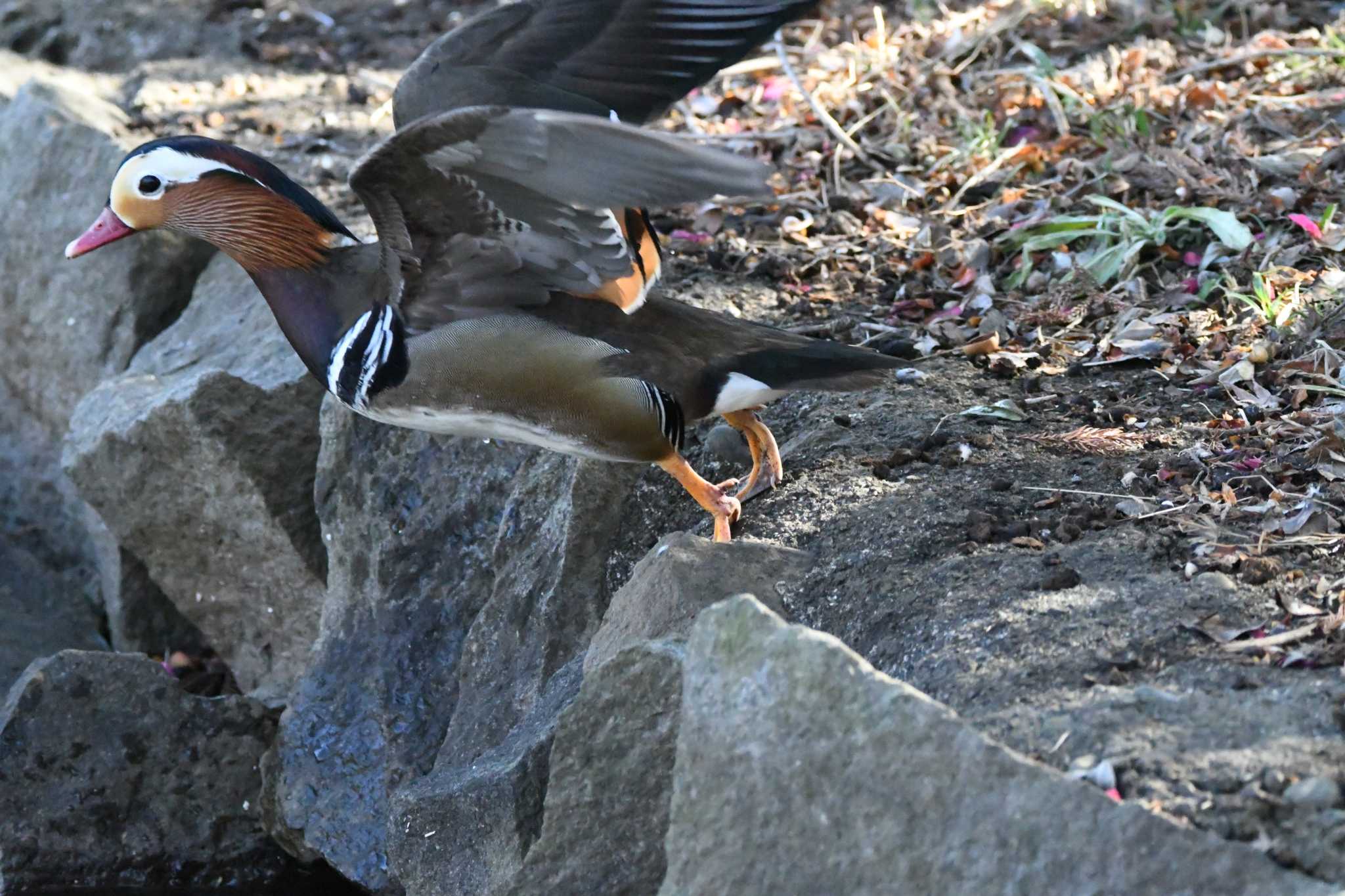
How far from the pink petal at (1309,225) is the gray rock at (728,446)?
1.44 meters

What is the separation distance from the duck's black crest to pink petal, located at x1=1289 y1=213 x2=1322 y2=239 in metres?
2.23

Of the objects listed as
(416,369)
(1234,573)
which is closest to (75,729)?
(416,369)

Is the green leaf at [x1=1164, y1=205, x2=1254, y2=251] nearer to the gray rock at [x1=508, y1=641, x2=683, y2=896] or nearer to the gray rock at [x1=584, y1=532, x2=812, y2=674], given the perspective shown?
the gray rock at [x1=584, y1=532, x2=812, y2=674]

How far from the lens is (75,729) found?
3.79 m

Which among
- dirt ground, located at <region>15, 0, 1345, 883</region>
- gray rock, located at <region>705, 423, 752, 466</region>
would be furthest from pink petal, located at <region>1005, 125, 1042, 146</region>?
gray rock, located at <region>705, 423, 752, 466</region>

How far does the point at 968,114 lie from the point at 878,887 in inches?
126

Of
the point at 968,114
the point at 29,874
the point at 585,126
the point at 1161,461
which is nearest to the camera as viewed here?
the point at 585,126

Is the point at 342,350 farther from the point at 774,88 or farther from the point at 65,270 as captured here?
the point at 774,88

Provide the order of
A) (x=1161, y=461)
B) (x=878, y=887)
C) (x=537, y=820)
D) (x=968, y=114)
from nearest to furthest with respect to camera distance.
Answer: (x=878, y=887) → (x=537, y=820) → (x=1161, y=461) → (x=968, y=114)

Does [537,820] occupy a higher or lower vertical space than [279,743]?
higher

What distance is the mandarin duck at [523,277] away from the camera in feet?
9.66

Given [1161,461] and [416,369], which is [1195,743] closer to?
[1161,461]

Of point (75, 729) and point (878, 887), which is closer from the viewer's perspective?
point (878, 887)

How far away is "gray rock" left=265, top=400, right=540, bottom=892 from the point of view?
3680mm
